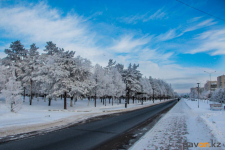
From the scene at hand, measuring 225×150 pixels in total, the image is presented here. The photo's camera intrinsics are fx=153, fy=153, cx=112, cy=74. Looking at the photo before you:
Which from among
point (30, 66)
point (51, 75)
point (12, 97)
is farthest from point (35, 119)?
point (30, 66)

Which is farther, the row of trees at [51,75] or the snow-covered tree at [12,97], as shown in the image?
the row of trees at [51,75]

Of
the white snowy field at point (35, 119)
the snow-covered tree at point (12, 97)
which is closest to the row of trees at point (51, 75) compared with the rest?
the snow-covered tree at point (12, 97)

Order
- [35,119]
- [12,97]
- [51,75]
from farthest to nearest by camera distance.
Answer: [51,75] < [12,97] < [35,119]

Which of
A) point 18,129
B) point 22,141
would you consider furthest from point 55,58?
point 22,141

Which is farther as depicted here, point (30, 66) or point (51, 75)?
point (30, 66)
